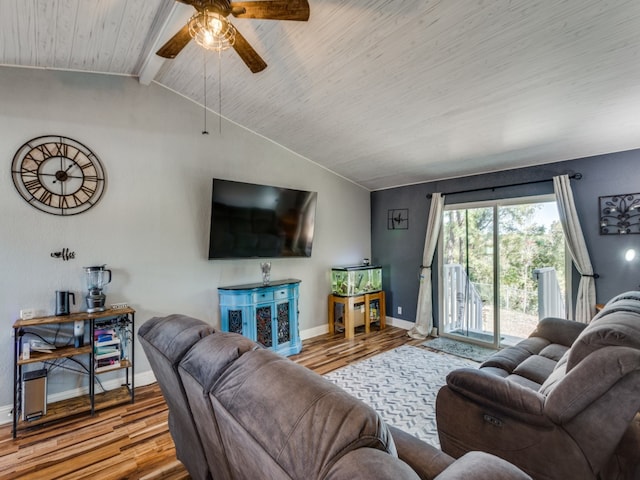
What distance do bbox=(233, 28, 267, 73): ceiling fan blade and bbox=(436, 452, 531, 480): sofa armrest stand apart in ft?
7.60

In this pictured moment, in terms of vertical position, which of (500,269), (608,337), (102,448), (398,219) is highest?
(398,219)

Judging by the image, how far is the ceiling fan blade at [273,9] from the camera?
1.69 m

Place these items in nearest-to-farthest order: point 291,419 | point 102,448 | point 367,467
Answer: point 367,467
point 291,419
point 102,448

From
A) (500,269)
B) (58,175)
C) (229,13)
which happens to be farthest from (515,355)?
(58,175)

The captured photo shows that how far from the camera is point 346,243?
534 centimetres

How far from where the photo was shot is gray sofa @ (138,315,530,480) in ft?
2.27

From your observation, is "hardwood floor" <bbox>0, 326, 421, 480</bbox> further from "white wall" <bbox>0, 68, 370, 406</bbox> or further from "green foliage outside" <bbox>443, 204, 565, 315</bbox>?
"green foliage outside" <bbox>443, 204, 565, 315</bbox>

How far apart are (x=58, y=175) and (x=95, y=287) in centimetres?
108

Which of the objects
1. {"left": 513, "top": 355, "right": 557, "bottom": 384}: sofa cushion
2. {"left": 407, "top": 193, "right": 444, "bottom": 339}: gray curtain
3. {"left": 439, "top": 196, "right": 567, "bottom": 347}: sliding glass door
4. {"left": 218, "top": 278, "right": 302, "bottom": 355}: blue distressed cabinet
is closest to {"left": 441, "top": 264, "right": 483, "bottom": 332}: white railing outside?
{"left": 439, "top": 196, "right": 567, "bottom": 347}: sliding glass door

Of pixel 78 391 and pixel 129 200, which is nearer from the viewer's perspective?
pixel 78 391

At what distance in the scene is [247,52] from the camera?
6.93 ft

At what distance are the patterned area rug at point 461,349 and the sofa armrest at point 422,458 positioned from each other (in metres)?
3.27

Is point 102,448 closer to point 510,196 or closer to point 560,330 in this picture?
point 560,330

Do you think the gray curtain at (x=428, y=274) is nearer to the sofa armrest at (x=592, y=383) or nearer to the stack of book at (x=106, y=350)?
the sofa armrest at (x=592, y=383)
